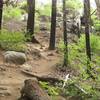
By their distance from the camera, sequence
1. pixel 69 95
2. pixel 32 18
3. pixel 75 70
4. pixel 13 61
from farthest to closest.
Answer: pixel 32 18 → pixel 75 70 → pixel 13 61 → pixel 69 95

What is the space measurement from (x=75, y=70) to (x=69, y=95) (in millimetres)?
5293

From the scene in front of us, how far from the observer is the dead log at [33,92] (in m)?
8.93

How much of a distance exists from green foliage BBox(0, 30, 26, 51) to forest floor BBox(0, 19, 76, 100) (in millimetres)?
595

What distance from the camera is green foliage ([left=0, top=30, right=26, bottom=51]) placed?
1638cm

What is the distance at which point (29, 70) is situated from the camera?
14.4 meters

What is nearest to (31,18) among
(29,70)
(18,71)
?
(29,70)

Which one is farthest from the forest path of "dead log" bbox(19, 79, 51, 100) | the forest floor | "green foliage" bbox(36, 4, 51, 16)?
"green foliage" bbox(36, 4, 51, 16)

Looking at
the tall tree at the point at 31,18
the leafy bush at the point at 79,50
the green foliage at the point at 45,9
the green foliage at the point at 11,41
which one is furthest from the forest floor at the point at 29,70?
the green foliage at the point at 45,9

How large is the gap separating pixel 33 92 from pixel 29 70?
5.34 meters

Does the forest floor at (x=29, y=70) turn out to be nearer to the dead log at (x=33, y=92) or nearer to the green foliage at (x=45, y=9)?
the dead log at (x=33, y=92)

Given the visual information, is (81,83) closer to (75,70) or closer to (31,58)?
(75,70)

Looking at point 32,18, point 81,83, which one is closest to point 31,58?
point 32,18

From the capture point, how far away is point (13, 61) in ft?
49.3

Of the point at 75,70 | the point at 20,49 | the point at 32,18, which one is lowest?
the point at 75,70
